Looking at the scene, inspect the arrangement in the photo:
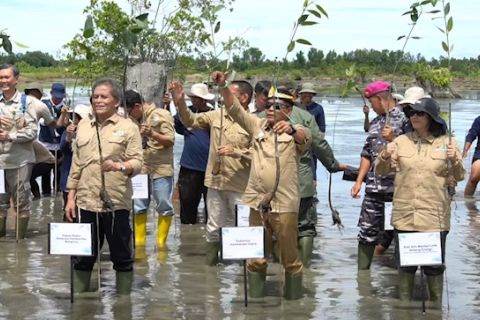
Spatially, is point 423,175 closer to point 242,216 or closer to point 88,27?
point 242,216

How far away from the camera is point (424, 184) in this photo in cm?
784

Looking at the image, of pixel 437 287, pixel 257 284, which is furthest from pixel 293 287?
pixel 437 287

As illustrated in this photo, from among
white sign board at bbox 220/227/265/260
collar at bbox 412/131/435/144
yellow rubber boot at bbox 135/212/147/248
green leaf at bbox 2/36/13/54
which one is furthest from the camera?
yellow rubber boot at bbox 135/212/147/248

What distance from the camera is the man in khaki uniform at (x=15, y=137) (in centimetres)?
1046

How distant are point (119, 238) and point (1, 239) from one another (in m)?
3.47

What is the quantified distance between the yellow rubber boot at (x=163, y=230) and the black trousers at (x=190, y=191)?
1.27 metres

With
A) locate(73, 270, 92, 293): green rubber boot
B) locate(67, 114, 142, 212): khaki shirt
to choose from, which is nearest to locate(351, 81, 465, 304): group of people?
locate(67, 114, 142, 212): khaki shirt

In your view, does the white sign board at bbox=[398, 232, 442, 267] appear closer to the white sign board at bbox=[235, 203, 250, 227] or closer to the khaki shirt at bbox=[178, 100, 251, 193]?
the white sign board at bbox=[235, 203, 250, 227]

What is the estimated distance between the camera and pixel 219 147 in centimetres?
913

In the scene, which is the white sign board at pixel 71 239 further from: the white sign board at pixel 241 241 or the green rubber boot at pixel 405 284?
the green rubber boot at pixel 405 284

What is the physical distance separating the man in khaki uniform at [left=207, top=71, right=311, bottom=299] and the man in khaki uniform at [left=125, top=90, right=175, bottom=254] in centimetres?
216

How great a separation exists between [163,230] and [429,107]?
145 inches

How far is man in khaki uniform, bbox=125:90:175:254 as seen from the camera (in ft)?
32.9

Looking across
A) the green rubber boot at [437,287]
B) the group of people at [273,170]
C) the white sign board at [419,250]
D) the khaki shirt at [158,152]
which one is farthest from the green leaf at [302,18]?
the khaki shirt at [158,152]
